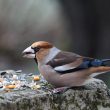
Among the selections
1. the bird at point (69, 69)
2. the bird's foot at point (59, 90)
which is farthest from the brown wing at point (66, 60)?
the bird's foot at point (59, 90)

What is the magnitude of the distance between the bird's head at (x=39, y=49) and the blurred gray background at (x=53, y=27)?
5740 millimetres

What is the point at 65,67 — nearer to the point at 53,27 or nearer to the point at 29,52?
the point at 29,52

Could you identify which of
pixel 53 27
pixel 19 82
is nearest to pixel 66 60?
pixel 19 82

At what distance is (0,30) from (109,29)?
439 cm

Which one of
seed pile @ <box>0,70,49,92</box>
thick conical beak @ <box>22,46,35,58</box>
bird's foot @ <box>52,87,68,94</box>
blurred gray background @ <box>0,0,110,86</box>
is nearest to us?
bird's foot @ <box>52,87,68,94</box>

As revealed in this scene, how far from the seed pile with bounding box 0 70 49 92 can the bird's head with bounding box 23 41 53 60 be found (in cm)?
31

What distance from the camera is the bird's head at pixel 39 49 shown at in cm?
655

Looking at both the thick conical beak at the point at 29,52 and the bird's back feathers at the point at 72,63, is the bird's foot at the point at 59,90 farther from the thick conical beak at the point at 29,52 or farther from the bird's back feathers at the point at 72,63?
the thick conical beak at the point at 29,52

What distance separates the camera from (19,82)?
665cm

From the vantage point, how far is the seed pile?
250 inches

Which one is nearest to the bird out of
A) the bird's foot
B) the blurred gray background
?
the bird's foot

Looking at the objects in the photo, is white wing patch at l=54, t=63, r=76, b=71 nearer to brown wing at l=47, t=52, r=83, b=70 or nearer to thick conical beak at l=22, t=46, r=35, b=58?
brown wing at l=47, t=52, r=83, b=70

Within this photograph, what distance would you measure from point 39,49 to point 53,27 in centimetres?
1136

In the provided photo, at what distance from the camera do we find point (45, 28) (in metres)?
18.0
